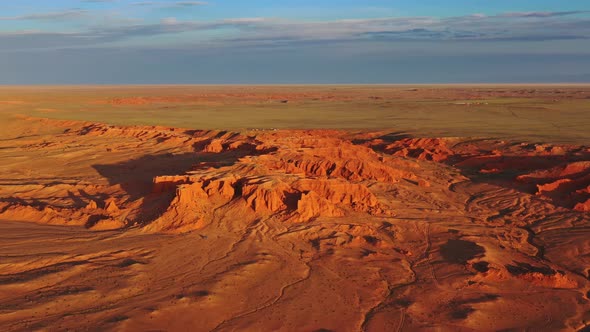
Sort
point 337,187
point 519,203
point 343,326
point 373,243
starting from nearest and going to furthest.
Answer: point 343,326, point 373,243, point 337,187, point 519,203

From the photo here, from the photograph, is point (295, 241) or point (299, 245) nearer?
point (299, 245)

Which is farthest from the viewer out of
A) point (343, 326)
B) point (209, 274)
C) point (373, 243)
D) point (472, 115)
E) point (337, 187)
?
point (472, 115)

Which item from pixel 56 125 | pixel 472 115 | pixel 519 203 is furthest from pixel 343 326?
pixel 472 115

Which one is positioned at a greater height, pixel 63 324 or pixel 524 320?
pixel 63 324

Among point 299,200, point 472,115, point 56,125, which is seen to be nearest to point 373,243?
point 299,200

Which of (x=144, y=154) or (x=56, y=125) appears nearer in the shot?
(x=144, y=154)

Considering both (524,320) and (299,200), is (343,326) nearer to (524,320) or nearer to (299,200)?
(524,320)

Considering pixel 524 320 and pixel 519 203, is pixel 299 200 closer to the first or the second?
pixel 524 320
